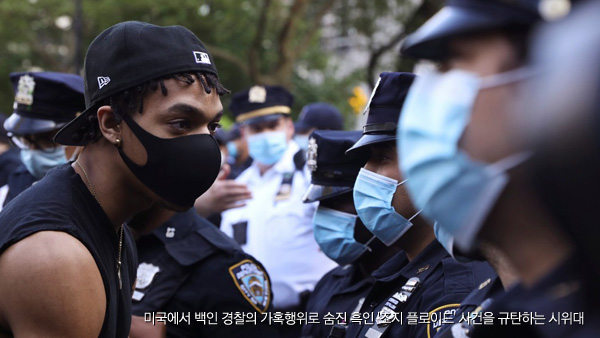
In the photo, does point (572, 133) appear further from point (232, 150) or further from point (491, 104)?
point (232, 150)

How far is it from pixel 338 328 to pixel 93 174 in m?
1.53

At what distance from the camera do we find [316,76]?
88.5ft

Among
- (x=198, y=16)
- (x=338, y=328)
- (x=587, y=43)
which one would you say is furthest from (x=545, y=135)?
(x=198, y=16)

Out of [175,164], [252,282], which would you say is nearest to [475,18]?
[175,164]

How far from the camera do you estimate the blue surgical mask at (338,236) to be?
13.1ft

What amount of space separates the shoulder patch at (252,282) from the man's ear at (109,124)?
48.1 inches

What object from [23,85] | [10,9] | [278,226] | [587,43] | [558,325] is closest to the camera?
[587,43]

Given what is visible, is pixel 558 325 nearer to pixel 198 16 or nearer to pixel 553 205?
pixel 553 205

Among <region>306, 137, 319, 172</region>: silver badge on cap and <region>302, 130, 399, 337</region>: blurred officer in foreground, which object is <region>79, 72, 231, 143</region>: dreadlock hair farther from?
<region>306, 137, 319, 172</region>: silver badge on cap

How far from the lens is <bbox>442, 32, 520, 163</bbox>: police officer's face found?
1.35 meters

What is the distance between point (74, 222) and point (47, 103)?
2.30m

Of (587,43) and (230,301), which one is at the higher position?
(587,43)

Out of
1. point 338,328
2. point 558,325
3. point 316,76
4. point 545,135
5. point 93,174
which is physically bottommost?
point 316,76

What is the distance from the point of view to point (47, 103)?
4555 mm
